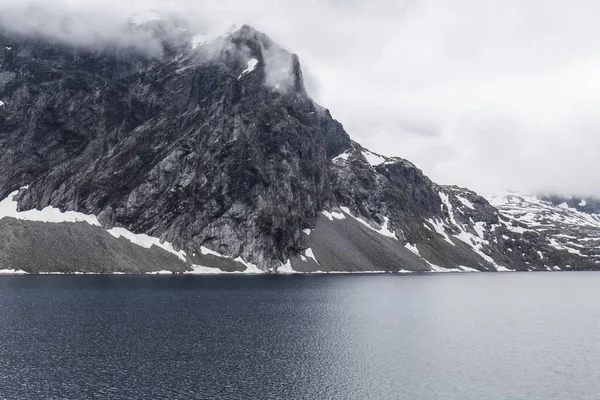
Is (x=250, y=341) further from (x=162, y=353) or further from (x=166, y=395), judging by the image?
(x=166, y=395)

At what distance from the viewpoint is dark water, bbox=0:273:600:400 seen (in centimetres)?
4234

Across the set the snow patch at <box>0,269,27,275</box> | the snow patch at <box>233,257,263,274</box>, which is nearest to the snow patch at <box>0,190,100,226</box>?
the snow patch at <box>0,269,27,275</box>

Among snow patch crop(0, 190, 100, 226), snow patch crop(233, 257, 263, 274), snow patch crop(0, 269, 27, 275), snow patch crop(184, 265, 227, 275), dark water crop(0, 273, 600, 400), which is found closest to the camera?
dark water crop(0, 273, 600, 400)

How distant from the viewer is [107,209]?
186000mm

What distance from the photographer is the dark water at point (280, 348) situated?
139 ft

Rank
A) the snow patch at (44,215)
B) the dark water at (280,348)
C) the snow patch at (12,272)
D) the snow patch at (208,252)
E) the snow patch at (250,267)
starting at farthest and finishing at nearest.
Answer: the snow patch at (250,267)
the snow patch at (208,252)
the snow patch at (44,215)
the snow patch at (12,272)
the dark water at (280,348)

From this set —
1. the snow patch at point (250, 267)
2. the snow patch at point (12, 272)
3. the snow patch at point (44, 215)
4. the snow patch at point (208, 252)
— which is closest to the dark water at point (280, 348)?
the snow patch at point (12, 272)

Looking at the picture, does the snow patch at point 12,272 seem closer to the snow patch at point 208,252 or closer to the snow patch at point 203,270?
the snow patch at point 203,270

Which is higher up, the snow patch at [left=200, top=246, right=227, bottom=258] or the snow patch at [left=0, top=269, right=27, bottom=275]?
the snow patch at [left=200, top=246, right=227, bottom=258]

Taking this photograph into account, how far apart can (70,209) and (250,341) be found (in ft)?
488

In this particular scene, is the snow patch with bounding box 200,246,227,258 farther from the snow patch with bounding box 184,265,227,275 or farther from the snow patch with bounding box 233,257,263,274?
the snow patch with bounding box 184,265,227,275

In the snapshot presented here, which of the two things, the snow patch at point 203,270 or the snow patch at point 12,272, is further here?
the snow patch at point 203,270

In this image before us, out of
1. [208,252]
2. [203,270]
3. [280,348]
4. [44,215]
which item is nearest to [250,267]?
[208,252]

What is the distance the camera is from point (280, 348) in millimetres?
57406
